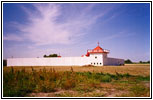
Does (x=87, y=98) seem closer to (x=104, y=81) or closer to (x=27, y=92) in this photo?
(x=27, y=92)

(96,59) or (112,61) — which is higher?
(96,59)

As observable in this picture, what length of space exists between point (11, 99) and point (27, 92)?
2.65ft

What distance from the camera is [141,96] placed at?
4.75 metres

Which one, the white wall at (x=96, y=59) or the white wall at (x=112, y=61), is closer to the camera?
the white wall at (x=96, y=59)

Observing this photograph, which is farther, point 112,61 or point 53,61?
point 112,61

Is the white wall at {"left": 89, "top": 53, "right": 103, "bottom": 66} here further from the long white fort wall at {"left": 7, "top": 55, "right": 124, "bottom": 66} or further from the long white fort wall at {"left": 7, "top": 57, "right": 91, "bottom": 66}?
the long white fort wall at {"left": 7, "top": 57, "right": 91, "bottom": 66}

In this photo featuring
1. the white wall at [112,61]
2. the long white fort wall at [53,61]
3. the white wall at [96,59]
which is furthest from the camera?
the white wall at [112,61]

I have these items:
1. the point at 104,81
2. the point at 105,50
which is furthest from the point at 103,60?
the point at 104,81

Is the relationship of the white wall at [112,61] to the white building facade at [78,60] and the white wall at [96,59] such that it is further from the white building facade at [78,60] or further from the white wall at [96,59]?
the white wall at [96,59]

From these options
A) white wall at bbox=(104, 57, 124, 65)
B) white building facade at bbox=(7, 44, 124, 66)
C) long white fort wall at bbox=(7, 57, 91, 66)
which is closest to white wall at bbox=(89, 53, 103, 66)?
white building facade at bbox=(7, 44, 124, 66)

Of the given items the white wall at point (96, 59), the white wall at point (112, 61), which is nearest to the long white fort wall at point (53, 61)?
the white wall at point (96, 59)

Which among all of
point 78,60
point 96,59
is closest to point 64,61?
point 78,60

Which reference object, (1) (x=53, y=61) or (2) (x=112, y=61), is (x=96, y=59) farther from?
(1) (x=53, y=61)

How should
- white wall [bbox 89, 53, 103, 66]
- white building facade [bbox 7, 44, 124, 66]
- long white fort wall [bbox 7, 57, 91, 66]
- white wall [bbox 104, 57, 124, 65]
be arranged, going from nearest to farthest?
white wall [bbox 89, 53, 103, 66], white building facade [bbox 7, 44, 124, 66], long white fort wall [bbox 7, 57, 91, 66], white wall [bbox 104, 57, 124, 65]
